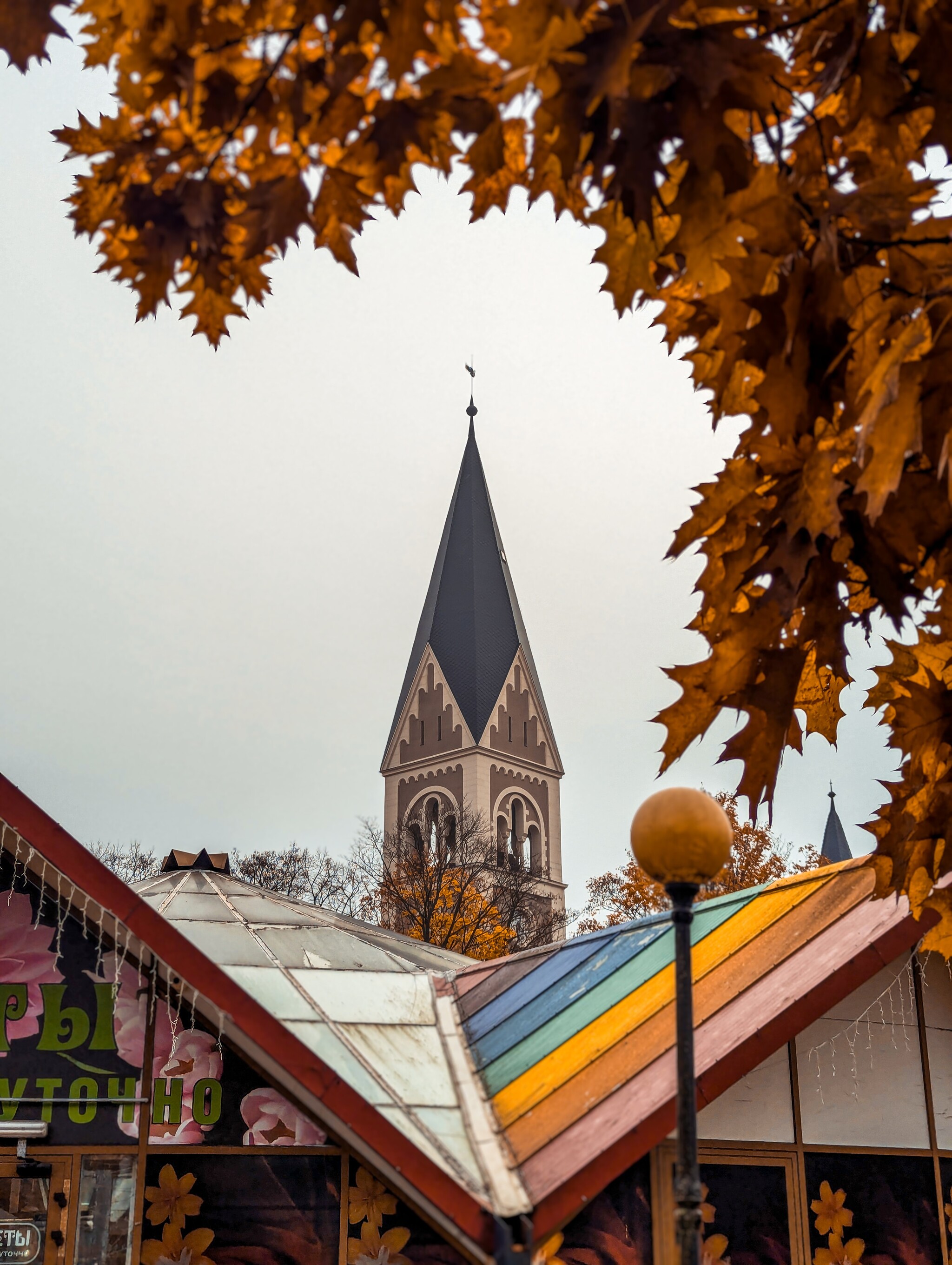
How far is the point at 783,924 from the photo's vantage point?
8.66 meters

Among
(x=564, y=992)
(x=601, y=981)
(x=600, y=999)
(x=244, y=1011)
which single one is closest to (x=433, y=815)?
(x=564, y=992)

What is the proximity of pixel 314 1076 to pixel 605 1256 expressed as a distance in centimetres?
193

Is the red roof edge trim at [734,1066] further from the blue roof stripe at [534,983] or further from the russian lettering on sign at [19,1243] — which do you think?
the russian lettering on sign at [19,1243]

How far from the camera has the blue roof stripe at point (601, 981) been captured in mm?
8875

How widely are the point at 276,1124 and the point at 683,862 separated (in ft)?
11.4

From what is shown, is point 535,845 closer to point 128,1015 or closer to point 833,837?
point 833,837

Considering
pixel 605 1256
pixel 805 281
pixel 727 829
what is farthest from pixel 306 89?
pixel 605 1256

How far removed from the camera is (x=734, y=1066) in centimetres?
706

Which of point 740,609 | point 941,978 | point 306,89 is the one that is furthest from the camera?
point 941,978

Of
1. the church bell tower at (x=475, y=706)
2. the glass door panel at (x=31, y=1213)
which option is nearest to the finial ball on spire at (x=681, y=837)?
the glass door panel at (x=31, y=1213)

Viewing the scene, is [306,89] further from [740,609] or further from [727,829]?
[727,829]

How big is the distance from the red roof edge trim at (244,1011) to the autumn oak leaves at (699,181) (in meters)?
4.50

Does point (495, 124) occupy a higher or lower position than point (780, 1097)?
higher

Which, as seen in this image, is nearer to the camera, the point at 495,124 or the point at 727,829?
the point at 495,124
